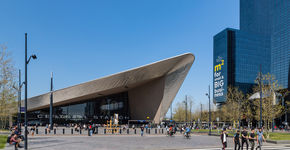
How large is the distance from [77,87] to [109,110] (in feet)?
51.8

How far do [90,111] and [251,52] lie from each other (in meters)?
84.5

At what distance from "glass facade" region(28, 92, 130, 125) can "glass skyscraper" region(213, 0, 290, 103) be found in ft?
204

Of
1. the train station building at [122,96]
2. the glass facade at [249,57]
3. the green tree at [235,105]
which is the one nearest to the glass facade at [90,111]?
the train station building at [122,96]

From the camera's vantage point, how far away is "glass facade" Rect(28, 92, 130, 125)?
5850 centimetres

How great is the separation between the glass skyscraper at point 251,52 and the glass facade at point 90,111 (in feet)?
204

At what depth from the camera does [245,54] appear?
379ft

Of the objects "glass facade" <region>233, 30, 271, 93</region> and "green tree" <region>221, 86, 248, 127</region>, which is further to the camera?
"glass facade" <region>233, 30, 271, 93</region>

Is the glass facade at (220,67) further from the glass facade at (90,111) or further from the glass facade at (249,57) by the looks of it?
the glass facade at (90,111)

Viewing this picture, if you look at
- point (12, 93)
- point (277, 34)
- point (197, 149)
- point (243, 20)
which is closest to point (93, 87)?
point (12, 93)

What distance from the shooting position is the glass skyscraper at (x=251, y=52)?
342 ft

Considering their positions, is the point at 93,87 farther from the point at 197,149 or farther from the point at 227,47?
the point at 227,47

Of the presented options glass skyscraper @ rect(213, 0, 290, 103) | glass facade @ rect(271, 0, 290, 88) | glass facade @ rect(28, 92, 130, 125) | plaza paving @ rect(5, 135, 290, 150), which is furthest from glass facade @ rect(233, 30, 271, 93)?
plaza paving @ rect(5, 135, 290, 150)

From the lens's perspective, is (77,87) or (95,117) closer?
(77,87)

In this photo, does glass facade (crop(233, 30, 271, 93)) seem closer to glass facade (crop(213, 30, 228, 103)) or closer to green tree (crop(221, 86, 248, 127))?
glass facade (crop(213, 30, 228, 103))
